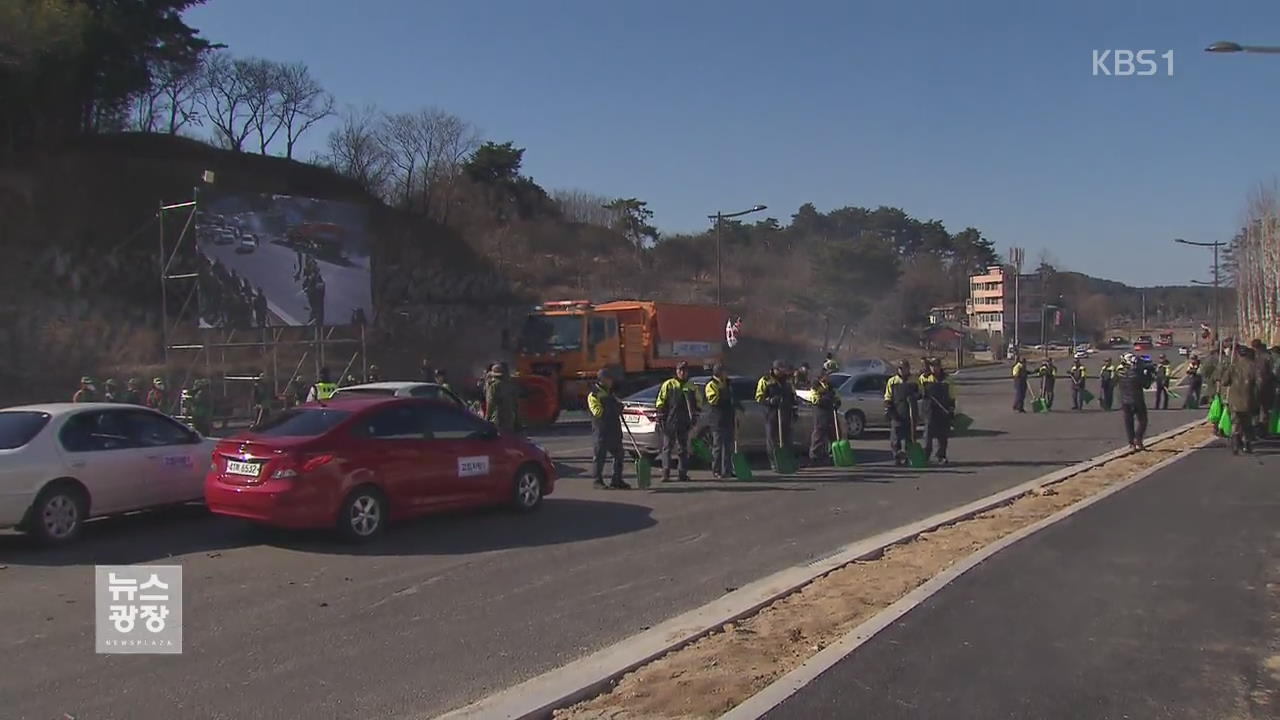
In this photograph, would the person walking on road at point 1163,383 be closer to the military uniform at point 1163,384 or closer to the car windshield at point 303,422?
the military uniform at point 1163,384

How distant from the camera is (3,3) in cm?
3456

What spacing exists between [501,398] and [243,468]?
7051 millimetres

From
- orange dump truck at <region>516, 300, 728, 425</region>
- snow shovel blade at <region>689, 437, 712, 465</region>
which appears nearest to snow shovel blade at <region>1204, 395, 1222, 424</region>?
snow shovel blade at <region>689, 437, 712, 465</region>

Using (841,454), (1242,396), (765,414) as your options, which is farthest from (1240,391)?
(765,414)

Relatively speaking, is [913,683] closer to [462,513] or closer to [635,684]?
[635,684]

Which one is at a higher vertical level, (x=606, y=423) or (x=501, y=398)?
(x=501, y=398)

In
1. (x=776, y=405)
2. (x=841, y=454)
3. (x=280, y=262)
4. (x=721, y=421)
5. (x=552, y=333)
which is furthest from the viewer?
(x=280, y=262)

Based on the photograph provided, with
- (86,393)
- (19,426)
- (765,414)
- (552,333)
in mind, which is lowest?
(765,414)

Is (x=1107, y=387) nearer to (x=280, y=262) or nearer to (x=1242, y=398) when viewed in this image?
(x=1242, y=398)

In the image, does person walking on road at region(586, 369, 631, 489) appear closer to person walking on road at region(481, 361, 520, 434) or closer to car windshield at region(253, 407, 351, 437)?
person walking on road at region(481, 361, 520, 434)

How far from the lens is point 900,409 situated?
1623cm

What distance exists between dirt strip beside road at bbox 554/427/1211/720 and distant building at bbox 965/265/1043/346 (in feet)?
336

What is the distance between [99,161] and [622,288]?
107ft

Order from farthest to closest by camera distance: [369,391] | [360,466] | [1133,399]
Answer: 1. [1133,399]
2. [369,391]
3. [360,466]
